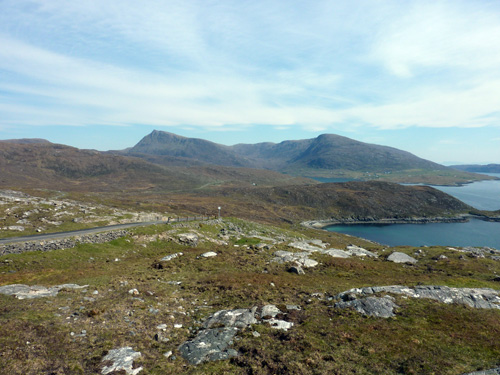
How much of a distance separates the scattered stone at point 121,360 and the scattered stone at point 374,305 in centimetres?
1624

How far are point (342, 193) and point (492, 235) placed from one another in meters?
79.5

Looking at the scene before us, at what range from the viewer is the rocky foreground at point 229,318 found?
1362 cm

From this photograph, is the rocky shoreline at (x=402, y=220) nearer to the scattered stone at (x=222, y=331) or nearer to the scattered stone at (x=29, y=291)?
the scattered stone at (x=222, y=331)

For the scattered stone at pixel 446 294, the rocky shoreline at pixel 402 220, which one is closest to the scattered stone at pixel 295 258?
the scattered stone at pixel 446 294

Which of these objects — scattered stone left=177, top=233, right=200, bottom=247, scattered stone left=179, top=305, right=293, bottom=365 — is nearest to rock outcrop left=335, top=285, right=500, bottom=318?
scattered stone left=179, top=305, right=293, bottom=365

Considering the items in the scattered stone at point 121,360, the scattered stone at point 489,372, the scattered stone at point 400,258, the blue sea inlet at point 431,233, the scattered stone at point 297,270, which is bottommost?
A: the blue sea inlet at point 431,233

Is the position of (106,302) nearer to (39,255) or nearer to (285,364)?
(285,364)

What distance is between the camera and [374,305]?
21.0m

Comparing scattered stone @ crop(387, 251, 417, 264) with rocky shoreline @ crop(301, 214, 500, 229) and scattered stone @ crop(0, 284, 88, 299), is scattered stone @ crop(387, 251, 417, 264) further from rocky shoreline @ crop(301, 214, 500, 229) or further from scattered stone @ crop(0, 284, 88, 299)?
rocky shoreline @ crop(301, 214, 500, 229)

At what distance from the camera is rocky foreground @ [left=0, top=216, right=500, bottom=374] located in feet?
44.7

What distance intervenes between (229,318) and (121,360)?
777cm

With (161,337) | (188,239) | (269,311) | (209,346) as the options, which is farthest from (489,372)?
(188,239)

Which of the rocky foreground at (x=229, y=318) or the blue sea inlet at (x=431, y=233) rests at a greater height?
the rocky foreground at (x=229, y=318)

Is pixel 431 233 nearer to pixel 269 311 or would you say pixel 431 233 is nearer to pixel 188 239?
pixel 188 239
